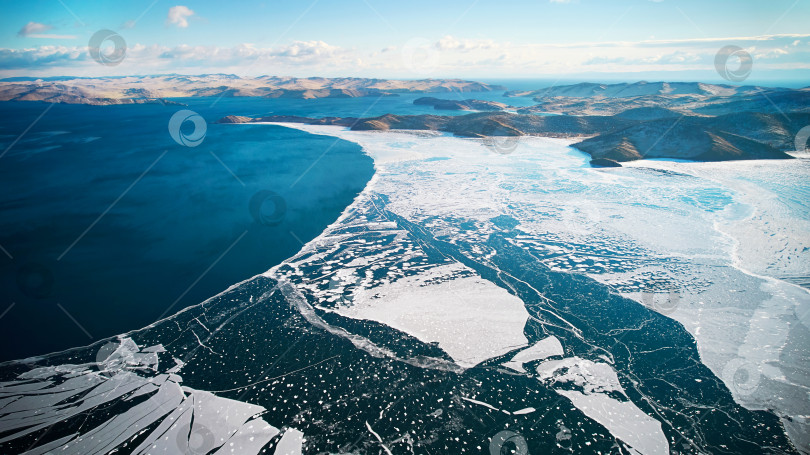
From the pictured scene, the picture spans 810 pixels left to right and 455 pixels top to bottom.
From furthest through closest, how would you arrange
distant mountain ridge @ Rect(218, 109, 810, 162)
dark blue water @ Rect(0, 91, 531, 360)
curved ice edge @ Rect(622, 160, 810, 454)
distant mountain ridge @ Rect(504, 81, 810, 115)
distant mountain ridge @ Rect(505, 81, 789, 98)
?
1. distant mountain ridge @ Rect(505, 81, 789, 98)
2. distant mountain ridge @ Rect(504, 81, 810, 115)
3. distant mountain ridge @ Rect(218, 109, 810, 162)
4. dark blue water @ Rect(0, 91, 531, 360)
5. curved ice edge @ Rect(622, 160, 810, 454)

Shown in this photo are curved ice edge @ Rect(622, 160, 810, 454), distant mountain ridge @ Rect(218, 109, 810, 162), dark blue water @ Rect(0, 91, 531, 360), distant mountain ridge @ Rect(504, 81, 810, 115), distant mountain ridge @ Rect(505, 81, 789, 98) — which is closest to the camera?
curved ice edge @ Rect(622, 160, 810, 454)

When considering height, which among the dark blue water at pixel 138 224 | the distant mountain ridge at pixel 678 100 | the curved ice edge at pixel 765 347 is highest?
the distant mountain ridge at pixel 678 100

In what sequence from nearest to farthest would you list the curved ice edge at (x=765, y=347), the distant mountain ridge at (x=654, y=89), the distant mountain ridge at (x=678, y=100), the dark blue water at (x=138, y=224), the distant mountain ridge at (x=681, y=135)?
1. the curved ice edge at (x=765, y=347)
2. the dark blue water at (x=138, y=224)
3. the distant mountain ridge at (x=681, y=135)
4. the distant mountain ridge at (x=678, y=100)
5. the distant mountain ridge at (x=654, y=89)

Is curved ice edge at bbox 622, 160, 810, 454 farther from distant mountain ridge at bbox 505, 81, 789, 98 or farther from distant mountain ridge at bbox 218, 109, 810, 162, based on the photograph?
distant mountain ridge at bbox 505, 81, 789, 98

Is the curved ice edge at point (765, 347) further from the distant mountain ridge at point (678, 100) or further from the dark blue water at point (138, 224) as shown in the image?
the distant mountain ridge at point (678, 100)

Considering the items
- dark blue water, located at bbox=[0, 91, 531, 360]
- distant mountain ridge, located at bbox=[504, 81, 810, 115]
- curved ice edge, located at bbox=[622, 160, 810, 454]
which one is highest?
distant mountain ridge, located at bbox=[504, 81, 810, 115]

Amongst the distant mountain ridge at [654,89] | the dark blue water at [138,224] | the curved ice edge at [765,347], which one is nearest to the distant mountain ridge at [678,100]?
the distant mountain ridge at [654,89]

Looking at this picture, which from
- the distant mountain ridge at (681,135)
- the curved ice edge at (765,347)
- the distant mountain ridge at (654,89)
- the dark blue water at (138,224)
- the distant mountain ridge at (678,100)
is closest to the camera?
the curved ice edge at (765,347)

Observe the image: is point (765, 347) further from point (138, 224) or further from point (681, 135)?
point (681, 135)

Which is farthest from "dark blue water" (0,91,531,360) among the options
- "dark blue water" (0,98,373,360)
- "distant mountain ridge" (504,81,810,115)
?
"distant mountain ridge" (504,81,810,115)
